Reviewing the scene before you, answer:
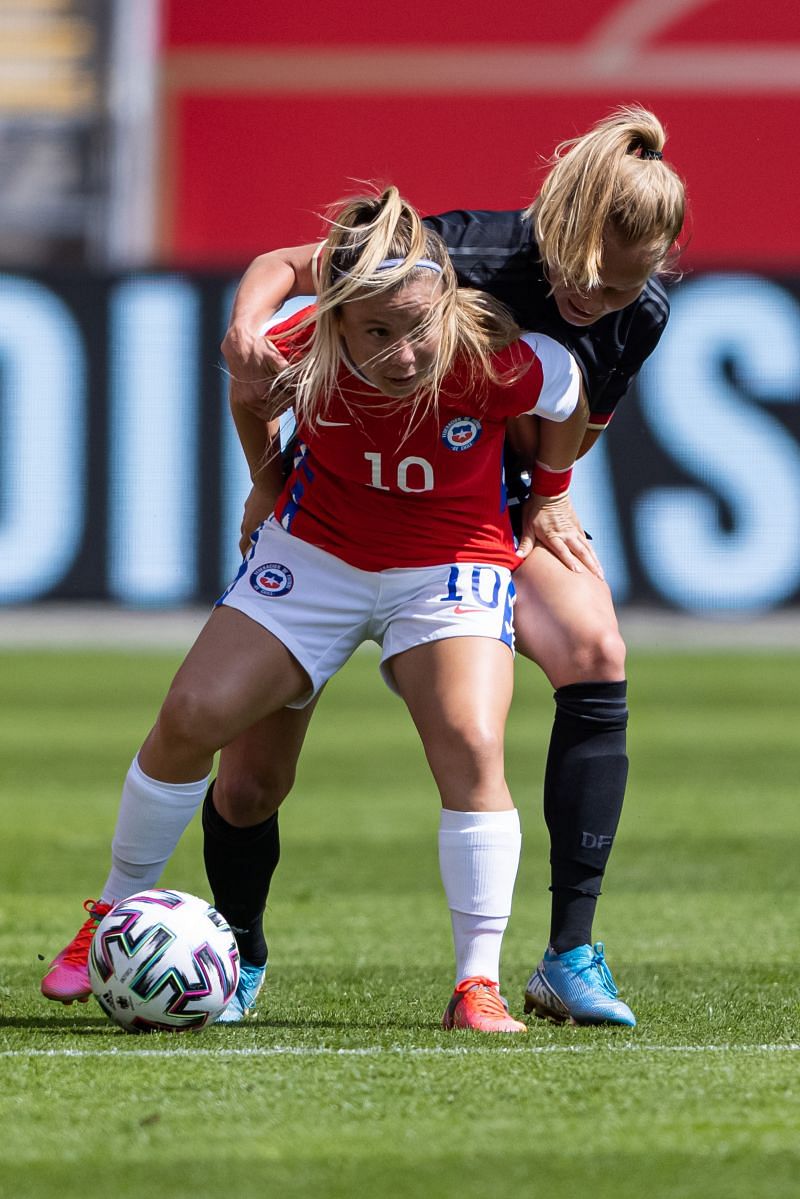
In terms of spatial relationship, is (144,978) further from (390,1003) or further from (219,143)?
(219,143)

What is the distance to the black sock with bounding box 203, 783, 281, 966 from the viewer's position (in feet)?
15.1

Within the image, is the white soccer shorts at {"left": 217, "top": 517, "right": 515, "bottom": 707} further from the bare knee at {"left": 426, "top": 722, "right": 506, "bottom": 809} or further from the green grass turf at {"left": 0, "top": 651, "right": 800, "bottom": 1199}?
the green grass turf at {"left": 0, "top": 651, "right": 800, "bottom": 1199}

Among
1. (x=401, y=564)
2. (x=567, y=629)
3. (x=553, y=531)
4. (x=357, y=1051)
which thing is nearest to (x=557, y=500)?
(x=553, y=531)

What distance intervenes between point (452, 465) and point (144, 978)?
53.6 inches

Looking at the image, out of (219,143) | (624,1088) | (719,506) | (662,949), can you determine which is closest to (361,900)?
(662,949)

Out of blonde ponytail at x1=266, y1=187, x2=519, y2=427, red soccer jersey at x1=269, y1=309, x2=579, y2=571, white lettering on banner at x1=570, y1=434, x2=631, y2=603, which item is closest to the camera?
blonde ponytail at x1=266, y1=187, x2=519, y2=427

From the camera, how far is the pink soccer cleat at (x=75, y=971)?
4.25m

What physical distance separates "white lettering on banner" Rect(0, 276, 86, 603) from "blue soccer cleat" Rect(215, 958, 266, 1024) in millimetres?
Result: 11052

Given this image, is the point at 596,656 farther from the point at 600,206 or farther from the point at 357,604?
the point at 600,206

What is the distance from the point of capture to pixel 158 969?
159 inches

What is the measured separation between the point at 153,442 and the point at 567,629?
11.6 metres

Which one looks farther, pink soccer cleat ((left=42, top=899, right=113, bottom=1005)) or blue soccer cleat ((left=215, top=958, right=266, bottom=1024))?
blue soccer cleat ((left=215, top=958, right=266, bottom=1024))

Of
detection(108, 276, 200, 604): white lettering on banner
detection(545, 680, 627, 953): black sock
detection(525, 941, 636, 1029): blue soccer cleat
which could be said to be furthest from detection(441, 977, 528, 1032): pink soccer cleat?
detection(108, 276, 200, 604): white lettering on banner

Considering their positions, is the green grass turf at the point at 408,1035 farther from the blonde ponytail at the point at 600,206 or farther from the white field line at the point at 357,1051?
the blonde ponytail at the point at 600,206
